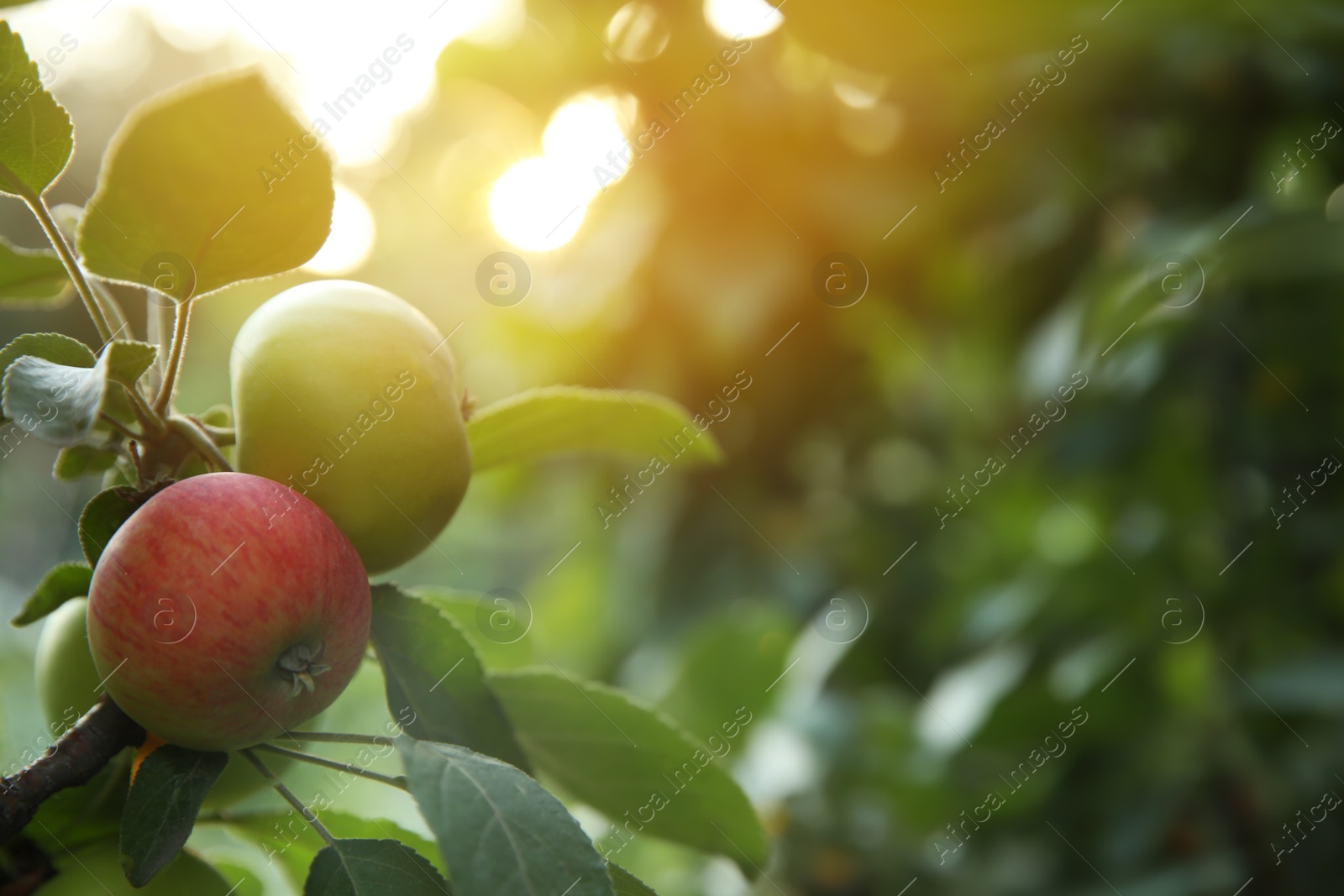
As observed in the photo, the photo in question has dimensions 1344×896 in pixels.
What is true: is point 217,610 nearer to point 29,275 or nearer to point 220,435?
point 220,435

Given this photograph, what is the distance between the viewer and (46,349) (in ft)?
1.52

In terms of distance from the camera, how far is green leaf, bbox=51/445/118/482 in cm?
53

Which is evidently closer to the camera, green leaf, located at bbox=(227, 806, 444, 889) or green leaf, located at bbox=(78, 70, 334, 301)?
green leaf, located at bbox=(78, 70, 334, 301)

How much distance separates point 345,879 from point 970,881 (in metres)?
1.84

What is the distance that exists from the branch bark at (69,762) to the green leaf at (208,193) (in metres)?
0.23

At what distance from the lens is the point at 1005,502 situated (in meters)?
2.25

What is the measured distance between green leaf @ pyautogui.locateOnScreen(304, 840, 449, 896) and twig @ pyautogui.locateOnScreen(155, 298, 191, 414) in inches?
10.1

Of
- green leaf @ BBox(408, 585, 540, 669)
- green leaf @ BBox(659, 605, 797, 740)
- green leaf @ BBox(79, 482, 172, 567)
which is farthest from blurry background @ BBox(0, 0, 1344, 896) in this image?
green leaf @ BBox(79, 482, 172, 567)

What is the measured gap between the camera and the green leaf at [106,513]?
51 centimetres

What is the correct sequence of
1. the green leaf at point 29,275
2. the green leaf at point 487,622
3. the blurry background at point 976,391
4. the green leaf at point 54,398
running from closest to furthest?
the green leaf at point 54,398, the green leaf at point 29,275, the green leaf at point 487,622, the blurry background at point 976,391

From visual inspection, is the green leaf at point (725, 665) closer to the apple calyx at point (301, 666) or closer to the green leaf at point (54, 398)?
the apple calyx at point (301, 666)

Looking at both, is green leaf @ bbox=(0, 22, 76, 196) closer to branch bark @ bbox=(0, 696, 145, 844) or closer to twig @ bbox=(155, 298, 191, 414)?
twig @ bbox=(155, 298, 191, 414)

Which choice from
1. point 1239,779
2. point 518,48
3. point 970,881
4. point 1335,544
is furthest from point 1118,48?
point 970,881

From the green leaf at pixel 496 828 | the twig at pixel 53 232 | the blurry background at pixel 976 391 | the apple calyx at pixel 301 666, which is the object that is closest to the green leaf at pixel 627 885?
the green leaf at pixel 496 828
